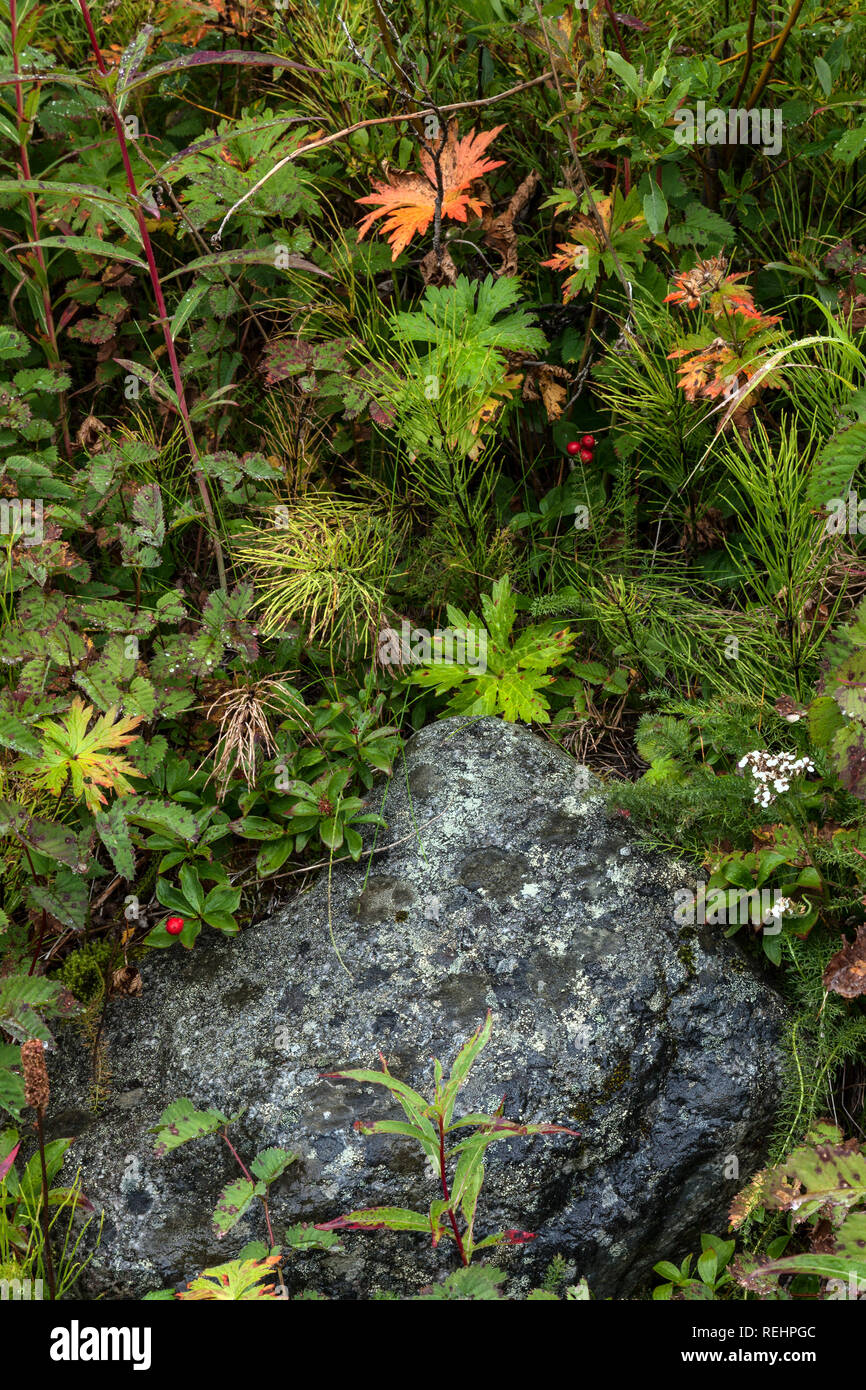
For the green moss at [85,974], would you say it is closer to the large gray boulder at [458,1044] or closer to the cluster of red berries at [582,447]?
the large gray boulder at [458,1044]

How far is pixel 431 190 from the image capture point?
293cm

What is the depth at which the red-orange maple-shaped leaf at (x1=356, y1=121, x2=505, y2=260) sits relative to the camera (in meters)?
2.89

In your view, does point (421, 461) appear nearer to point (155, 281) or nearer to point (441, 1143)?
point (155, 281)

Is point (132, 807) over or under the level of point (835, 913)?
over

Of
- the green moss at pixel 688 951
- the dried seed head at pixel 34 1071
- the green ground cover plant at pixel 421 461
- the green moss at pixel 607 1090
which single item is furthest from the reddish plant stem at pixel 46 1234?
the green moss at pixel 688 951

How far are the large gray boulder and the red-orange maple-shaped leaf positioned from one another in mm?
1481

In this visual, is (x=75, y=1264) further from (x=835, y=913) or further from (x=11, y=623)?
(x=835, y=913)

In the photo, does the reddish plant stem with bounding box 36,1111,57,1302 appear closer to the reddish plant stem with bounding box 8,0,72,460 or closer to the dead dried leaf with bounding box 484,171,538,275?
the reddish plant stem with bounding box 8,0,72,460

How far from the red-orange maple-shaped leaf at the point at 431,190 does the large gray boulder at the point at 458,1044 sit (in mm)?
1481

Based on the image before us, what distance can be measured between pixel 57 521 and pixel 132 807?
2.80ft

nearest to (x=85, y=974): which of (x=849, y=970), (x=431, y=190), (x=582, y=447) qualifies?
(x=849, y=970)

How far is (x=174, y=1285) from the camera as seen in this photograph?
2.27m

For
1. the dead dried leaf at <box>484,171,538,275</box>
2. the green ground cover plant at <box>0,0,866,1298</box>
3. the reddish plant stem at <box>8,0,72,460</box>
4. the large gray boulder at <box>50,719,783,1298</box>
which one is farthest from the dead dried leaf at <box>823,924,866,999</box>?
the reddish plant stem at <box>8,0,72,460</box>

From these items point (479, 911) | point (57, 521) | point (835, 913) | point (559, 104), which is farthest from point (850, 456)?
point (57, 521)
